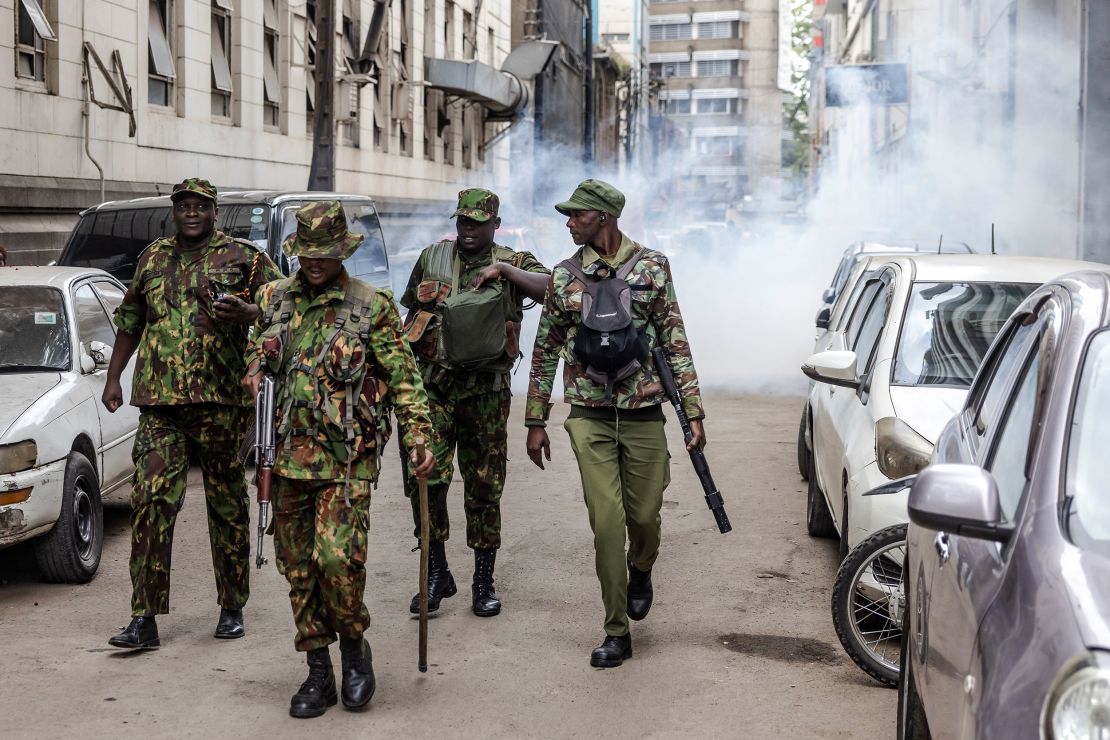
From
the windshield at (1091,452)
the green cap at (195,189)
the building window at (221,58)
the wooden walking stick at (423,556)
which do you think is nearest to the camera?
the windshield at (1091,452)

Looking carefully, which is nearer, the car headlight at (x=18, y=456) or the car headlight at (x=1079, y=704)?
the car headlight at (x=1079, y=704)

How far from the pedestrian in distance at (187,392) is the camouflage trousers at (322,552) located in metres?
0.87

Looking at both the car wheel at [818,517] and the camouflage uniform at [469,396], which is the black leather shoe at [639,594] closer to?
the camouflage uniform at [469,396]

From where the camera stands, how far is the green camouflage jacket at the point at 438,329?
6.27 metres

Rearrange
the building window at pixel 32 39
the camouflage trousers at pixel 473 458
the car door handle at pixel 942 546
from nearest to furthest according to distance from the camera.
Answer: the car door handle at pixel 942 546, the camouflage trousers at pixel 473 458, the building window at pixel 32 39

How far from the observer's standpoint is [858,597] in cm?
580

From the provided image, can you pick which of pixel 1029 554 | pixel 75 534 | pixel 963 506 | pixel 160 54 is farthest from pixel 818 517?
pixel 160 54

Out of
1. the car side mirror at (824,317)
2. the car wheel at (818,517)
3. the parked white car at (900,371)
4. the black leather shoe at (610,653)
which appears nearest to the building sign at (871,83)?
the car side mirror at (824,317)

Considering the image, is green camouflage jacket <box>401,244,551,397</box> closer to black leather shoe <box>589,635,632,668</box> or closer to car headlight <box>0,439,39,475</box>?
black leather shoe <box>589,635,632,668</box>

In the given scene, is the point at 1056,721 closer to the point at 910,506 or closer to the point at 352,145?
the point at 910,506

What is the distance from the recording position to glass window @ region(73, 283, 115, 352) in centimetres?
805

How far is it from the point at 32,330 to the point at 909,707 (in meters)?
5.59

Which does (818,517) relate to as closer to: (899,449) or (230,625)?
(899,449)

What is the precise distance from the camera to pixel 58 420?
23.1 feet
